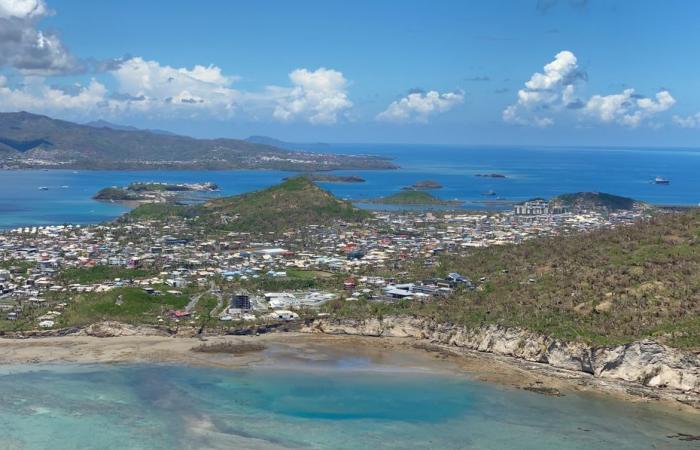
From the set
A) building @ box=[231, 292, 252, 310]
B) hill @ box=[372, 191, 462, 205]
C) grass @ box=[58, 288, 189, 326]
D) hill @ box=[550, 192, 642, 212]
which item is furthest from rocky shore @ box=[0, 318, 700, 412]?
hill @ box=[372, 191, 462, 205]

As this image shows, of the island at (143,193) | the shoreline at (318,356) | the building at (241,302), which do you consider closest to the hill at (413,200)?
the island at (143,193)

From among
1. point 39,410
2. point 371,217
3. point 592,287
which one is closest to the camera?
point 39,410

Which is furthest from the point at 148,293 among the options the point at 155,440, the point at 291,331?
the point at 155,440

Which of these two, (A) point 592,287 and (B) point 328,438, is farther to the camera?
(A) point 592,287

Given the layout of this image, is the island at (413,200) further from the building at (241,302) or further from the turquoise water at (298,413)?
the turquoise water at (298,413)

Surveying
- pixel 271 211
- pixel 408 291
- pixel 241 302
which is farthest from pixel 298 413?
pixel 271 211

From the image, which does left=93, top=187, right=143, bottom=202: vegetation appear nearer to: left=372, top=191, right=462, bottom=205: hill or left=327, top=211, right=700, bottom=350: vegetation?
left=372, top=191, right=462, bottom=205: hill

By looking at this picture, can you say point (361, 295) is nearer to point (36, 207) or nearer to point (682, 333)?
point (682, 333)
